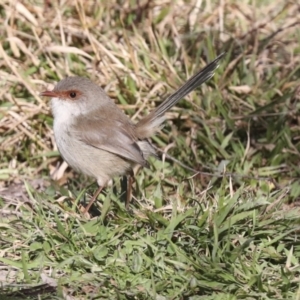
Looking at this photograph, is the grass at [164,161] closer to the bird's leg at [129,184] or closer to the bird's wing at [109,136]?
the bird's leg at [129,184]

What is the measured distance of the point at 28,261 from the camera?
4965 millimetres

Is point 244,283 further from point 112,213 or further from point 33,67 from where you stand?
point 33,67

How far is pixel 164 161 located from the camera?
269 inches

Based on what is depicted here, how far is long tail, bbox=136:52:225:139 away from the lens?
6134 mm

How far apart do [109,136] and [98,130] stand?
0.33ft

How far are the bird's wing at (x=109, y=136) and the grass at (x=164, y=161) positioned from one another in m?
0.33

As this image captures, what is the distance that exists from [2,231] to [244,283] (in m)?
1.68

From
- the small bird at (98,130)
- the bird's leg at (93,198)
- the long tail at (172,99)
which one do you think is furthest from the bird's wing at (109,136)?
the bird's leg at (93,198)

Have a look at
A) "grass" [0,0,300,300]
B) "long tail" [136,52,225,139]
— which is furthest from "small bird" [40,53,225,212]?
"grass" [0,0,300,300]

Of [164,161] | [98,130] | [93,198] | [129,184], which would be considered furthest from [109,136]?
[164,161]

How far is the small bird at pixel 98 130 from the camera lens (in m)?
5.95

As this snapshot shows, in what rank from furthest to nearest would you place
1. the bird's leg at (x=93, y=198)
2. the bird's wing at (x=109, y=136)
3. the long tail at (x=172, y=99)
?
the long tail at (x=172, y=99), the bird's wing at (x=109, y=136), the bird's leg at (x=93, y=198)

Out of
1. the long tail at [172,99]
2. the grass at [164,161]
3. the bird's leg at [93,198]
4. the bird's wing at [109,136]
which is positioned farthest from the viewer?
the long tail at [172,99]

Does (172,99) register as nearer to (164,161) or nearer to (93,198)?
(164,161)
